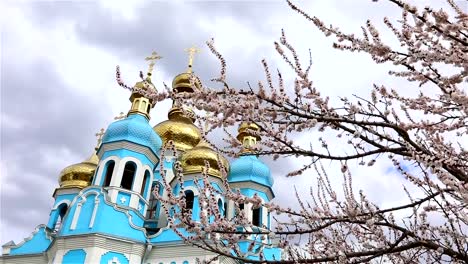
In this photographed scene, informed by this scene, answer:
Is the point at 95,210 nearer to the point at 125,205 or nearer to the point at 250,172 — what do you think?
the point at 125,205

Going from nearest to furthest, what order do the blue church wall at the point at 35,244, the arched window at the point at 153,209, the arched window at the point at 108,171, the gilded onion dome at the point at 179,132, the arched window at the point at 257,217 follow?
the blue church wall at the point at 35,244
the arched window at the point at 108,171
the arched window at the point at 257,217
the arched window at the point at 153,209
the gilded onion dome at the point at 179,132

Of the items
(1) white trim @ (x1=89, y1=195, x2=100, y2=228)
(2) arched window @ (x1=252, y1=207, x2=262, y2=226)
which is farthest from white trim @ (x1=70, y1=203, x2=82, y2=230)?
(2) arched window @ (x1=252, y1=207, x2=262, y2=226)

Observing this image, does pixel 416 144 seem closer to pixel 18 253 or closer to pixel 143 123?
pixel 143 123

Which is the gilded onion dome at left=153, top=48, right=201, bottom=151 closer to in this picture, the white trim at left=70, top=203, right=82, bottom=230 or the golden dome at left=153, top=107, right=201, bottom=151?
the golden dome at left=153, top=107, right=201, bottom=151

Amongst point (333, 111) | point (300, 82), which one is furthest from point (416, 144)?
point (300, 82)

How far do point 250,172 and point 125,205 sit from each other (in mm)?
5700

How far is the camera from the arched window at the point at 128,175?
1485 cm

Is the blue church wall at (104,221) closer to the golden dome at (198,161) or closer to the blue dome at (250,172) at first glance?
the golden dome at (198,161)

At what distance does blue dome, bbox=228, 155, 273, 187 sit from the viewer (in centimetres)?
1722

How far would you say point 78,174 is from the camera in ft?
59.3

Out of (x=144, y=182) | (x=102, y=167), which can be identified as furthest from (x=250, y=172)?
(x=102, y=167)

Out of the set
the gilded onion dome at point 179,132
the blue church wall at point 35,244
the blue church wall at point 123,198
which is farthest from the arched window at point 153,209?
the blue church wall at point 35,244

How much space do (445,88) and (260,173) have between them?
15091 millimetres

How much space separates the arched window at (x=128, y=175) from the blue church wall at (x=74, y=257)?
3.11 meters
